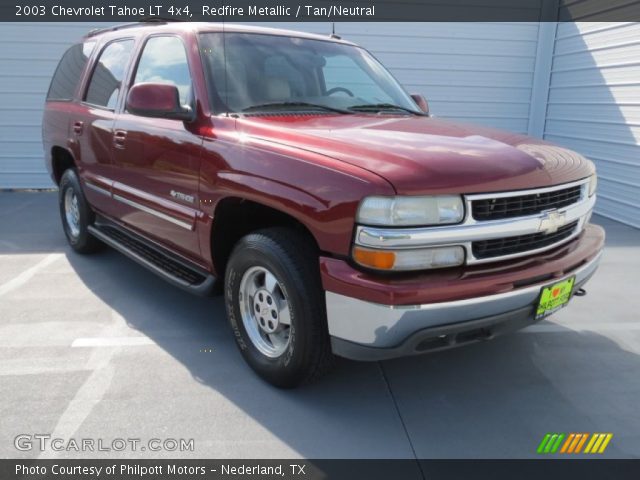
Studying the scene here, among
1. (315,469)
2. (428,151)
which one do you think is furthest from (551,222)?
(315,469)

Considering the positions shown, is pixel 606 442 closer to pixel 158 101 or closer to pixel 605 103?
pixel 158 101

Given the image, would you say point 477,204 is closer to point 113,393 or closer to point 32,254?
point 113,393

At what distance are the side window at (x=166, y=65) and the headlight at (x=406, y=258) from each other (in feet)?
5.43

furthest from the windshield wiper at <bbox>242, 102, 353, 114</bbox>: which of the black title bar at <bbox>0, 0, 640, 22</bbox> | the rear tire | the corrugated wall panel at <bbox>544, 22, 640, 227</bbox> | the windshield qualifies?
the black title bar at <bbox>0, 0, 640, 22</bbox>

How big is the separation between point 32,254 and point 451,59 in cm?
731

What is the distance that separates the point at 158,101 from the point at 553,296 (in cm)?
233

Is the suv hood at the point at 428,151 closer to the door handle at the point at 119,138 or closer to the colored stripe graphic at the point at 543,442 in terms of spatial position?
the colored stripe graphic at the point at 543,442

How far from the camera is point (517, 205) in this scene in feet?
7.77

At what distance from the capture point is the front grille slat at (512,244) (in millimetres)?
2281

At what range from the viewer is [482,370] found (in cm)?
305

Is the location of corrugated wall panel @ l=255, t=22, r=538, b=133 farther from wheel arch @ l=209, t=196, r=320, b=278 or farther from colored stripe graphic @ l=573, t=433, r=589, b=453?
colored stripe graphic @ l=573, t=433, r=589, b=453

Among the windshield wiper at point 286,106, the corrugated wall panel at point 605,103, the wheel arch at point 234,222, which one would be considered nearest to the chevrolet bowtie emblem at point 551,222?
Result: the wheel arch at point 234,222

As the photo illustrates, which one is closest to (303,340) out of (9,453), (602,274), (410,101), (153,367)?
(153,367)

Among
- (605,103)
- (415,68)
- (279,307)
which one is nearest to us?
(279,307)
